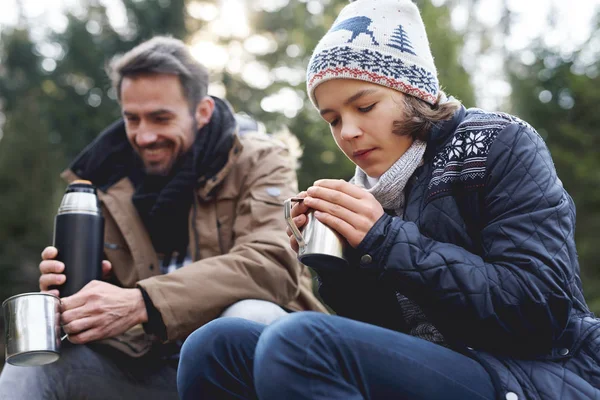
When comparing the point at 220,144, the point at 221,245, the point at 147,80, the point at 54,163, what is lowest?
the point at 54,163

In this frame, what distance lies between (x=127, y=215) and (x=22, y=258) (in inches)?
363

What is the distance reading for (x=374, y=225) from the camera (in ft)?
5.55

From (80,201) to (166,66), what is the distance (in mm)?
1043

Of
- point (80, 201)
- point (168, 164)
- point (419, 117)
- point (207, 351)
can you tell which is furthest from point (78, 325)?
point (419, 117)

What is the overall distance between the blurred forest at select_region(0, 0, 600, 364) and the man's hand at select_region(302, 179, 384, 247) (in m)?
6.79

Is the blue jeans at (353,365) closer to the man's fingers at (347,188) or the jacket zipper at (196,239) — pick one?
the man's fingers at (347,188)

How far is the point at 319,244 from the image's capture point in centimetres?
176

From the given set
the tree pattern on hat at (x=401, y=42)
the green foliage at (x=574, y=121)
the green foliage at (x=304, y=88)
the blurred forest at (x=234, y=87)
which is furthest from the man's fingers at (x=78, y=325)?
the green foliage at (x=574, y=121)

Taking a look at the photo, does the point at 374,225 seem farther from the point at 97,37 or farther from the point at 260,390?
the point at 97,37

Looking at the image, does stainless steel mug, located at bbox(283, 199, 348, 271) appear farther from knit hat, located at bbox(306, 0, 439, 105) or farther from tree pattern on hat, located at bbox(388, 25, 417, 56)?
tree pattern on hat, located at bbox(388, 25, 417, 56)

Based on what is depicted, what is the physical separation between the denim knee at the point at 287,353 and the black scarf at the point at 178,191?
1.70m

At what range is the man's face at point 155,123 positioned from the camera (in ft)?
11.1

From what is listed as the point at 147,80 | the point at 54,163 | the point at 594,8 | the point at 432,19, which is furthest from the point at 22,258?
the point at 594,8

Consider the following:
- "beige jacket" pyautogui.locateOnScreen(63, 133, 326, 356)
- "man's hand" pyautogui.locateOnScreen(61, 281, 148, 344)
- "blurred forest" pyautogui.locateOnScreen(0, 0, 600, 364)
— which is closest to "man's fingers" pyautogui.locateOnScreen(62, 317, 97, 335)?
"man's hand" pyautogui.locateOnScreen(61, 281, 148, 344)
